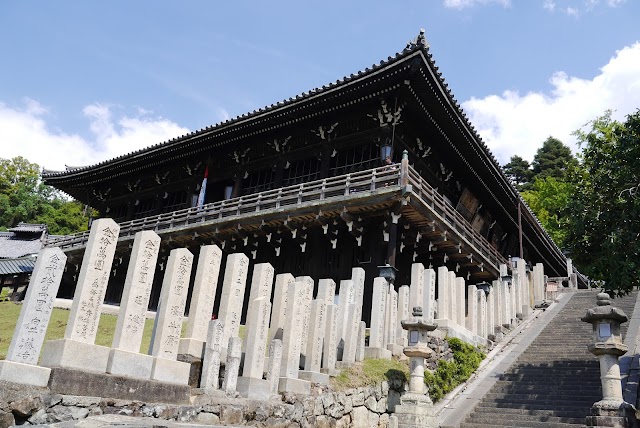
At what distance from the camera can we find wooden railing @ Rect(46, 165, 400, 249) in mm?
15263

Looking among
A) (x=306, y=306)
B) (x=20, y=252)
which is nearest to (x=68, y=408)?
(x=306, y=306)

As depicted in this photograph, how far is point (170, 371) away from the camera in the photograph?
5945mm

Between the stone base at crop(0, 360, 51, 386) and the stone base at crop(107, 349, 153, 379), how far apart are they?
71cm

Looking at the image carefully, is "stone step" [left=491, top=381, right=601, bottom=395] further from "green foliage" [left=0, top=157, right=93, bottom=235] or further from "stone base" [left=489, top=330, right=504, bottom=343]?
"green foliage" [left=0, top=157, right=93, bottom=235]

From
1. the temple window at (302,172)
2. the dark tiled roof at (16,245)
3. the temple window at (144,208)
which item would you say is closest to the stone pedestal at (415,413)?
the temple window at (302,172)

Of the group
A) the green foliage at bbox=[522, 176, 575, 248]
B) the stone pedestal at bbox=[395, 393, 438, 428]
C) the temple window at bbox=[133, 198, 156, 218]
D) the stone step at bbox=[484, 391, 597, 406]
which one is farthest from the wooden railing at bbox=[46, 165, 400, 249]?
the green foliage at bbox=[522, 176, 575, 248]

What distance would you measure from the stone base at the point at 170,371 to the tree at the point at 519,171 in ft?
172

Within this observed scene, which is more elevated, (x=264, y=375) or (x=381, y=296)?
(x=381, y=296)

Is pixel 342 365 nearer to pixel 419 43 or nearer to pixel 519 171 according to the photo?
pixel 419 43

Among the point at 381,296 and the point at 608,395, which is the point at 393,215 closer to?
the point at 381,296

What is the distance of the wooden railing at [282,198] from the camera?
15.3m

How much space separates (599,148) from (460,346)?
19.6 feet

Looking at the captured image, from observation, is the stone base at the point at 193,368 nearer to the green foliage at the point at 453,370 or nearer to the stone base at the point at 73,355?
the stone base at the point at 73,355

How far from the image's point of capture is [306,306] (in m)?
8.32
